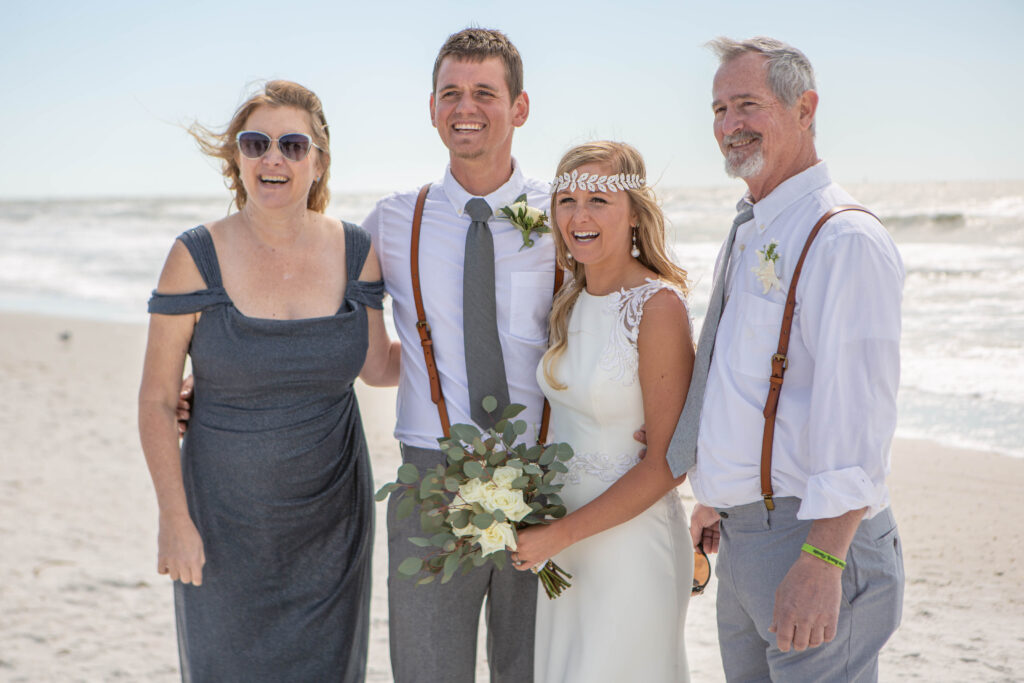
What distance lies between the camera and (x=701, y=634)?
492 centimetres

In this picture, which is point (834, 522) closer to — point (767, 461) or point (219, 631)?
point (767, 461)

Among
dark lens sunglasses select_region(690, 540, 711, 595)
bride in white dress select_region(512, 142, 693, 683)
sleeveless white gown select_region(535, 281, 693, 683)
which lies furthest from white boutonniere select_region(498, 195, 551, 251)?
dark lens sunglasses select_region(690, 540, 711, 595)

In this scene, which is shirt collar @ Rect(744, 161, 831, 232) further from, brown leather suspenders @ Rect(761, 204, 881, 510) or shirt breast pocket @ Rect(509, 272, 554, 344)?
shirt breast pocket @ Rect(509, 272, 554, 344)

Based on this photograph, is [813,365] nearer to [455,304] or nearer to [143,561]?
[455,304]

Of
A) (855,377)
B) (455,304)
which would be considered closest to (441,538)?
(455,304)

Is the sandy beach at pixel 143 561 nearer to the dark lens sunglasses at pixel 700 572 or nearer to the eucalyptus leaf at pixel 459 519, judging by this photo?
the dark lens sunglasses at pixel 700 572

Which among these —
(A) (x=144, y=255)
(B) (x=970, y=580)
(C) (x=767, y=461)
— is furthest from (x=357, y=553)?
(A) (x=144, y=255)

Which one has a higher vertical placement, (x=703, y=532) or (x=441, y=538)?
(x=441, y=538)

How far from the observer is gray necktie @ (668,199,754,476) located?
2.61 m

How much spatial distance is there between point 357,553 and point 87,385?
25.8ft

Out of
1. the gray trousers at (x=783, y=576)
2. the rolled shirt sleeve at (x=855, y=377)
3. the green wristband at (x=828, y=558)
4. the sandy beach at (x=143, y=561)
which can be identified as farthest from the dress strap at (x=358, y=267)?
the sandy beach at (x=143, y=561)

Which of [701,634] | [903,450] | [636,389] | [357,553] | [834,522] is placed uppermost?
[636,389]

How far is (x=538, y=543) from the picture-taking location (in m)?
2.66

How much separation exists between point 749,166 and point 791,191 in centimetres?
16
